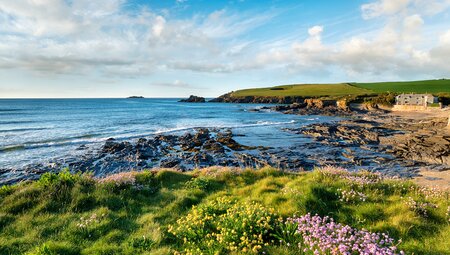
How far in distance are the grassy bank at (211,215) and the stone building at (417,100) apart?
97.2 m

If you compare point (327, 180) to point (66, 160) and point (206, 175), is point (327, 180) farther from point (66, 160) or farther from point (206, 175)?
point (66, 160)

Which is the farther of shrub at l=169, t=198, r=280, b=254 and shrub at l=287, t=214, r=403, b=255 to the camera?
shrub at l=169, t=198, r=280, b=254

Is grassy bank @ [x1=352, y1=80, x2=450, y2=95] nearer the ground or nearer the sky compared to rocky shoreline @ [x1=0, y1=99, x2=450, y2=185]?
nearer the sky

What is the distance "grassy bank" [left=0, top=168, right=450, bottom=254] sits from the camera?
248 inches

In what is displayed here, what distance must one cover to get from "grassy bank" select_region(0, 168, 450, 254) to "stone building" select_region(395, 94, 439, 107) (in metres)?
97.2

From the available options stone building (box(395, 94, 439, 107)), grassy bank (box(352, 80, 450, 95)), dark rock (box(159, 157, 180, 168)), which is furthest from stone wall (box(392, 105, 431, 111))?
dark rock (box(159, 157, 180, 168))

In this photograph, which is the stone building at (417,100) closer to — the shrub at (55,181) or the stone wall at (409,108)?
the stone wall at (409,108)

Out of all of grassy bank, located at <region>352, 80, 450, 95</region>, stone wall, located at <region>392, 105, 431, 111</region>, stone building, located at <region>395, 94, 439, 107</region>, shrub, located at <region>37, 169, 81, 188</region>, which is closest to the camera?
shrub, located at <region>37, 169, 81, 188</region>

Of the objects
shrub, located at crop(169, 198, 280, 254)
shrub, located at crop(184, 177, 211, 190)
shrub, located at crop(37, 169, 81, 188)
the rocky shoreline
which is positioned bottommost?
the rocky shoreline

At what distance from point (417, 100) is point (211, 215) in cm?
10623

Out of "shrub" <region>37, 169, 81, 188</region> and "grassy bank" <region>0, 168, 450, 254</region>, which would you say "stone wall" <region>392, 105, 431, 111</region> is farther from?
"shrub" <region>37, 169, 81, 188</region>

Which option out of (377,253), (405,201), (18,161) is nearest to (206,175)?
(405,201)

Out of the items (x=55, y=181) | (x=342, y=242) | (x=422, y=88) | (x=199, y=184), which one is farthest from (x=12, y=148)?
(x=422, y=88)

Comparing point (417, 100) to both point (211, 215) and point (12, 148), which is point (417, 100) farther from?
point (12, 148)
